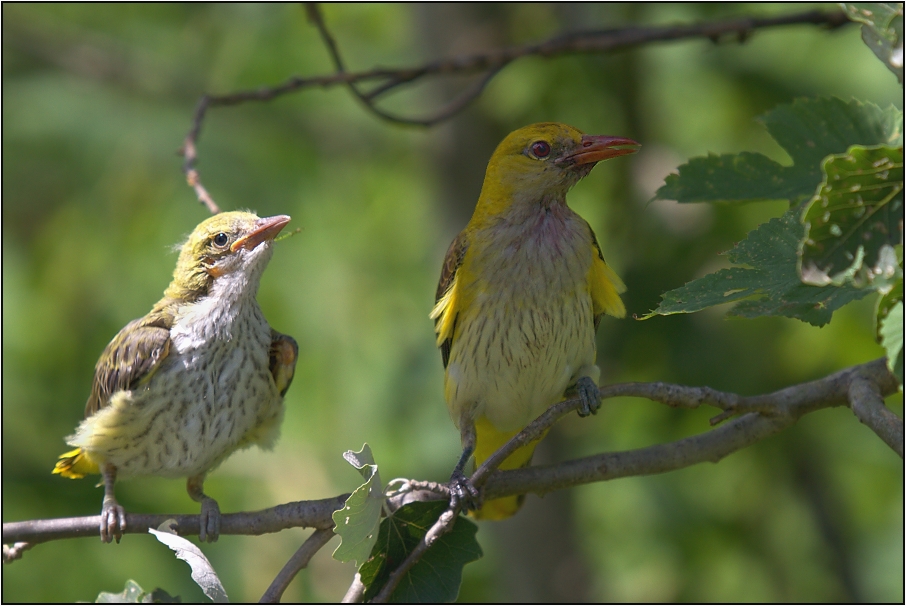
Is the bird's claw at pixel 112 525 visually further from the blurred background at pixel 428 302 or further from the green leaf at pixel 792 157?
the green leaf at pixel 792 157

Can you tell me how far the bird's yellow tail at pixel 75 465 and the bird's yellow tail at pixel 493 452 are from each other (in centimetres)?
179

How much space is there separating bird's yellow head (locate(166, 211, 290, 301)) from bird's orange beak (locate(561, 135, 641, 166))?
126cm

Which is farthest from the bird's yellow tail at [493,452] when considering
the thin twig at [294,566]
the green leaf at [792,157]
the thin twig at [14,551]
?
the thin twig at [14,551]

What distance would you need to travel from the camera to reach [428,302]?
700 cm

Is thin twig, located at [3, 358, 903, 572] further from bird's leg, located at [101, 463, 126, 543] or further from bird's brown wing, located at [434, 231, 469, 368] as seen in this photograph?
bird's brown wing, located at [434, 231, 469, 368]

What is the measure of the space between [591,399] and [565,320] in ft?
1.51

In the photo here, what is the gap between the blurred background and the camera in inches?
220

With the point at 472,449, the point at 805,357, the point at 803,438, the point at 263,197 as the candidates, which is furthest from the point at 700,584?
the point at 263,197

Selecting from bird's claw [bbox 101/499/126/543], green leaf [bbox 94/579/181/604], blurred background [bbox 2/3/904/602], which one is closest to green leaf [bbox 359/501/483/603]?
green leaf [bbox 94/579/181/604]

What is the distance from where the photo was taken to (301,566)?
9.39 ft

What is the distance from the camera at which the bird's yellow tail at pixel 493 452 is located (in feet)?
13.1

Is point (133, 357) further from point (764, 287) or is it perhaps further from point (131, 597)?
point (764, 287)

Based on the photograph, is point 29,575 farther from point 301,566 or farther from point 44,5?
point 44,5

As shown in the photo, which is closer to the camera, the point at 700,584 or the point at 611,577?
the point at 700,584
